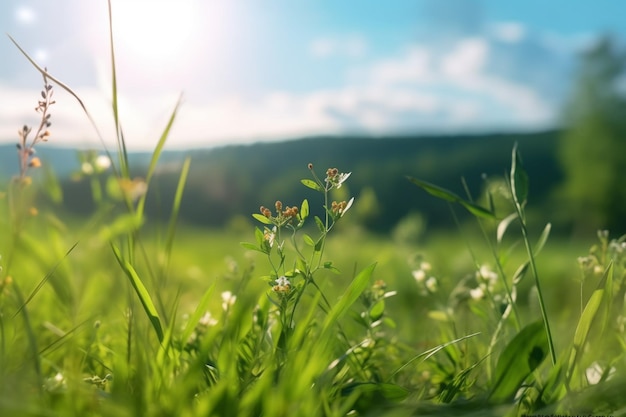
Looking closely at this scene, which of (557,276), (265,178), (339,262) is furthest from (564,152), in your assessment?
(339,262)

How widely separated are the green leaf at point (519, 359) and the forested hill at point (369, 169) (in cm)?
835

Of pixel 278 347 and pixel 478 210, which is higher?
pixel 478 210

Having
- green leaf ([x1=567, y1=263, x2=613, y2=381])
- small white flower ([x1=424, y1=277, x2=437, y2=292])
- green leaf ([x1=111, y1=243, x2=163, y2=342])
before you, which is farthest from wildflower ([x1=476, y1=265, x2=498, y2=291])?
green leaf ([x1=111, y1=243, x2=163, y2=342])

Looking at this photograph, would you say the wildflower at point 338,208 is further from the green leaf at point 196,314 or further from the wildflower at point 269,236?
the green leaf at point 196,314

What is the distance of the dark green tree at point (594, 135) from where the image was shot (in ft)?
95.6

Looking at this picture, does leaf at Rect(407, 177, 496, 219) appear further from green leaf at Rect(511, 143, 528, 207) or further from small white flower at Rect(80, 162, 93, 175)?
small white flower at Rect(80, 162, 93, 175)

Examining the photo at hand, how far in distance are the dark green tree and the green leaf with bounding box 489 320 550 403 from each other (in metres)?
29.4

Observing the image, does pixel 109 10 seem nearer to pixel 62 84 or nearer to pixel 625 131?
pixel 62 84

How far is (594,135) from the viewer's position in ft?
97.8

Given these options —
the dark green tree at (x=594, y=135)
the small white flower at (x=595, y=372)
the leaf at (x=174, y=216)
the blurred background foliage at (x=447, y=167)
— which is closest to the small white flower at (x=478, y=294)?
the small white flower at (x=595, y=372)

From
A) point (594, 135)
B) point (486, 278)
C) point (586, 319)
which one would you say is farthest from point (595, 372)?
point (594, 135)

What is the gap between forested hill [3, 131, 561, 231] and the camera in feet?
52.5

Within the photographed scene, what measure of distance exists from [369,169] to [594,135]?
13.2 metres

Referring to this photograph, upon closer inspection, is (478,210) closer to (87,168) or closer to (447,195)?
(447,195)
